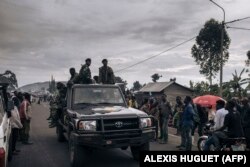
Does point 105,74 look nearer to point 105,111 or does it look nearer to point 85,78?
point 85,78

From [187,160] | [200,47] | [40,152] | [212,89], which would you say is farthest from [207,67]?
[187,160]

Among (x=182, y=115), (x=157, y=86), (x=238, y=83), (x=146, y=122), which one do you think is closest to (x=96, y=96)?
(x=146, y=122)

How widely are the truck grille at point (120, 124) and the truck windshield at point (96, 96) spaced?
58.9 inches

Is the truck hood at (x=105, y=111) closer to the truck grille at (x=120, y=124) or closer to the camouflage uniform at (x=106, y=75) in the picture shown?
the truck grille at (x=120, y=124)

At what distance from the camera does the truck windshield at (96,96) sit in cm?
986

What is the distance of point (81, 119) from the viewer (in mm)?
8273

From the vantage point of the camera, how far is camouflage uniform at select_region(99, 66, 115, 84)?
1176cm

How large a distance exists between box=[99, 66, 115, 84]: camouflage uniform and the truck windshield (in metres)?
1.44

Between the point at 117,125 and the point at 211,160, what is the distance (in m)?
2.45

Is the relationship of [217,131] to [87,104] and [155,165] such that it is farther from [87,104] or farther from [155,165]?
[87,104]

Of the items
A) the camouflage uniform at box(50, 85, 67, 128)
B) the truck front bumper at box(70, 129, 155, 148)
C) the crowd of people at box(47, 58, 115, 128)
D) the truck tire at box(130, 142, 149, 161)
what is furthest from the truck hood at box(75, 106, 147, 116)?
the camouflage uniform at box(50, 85, 67, 128)

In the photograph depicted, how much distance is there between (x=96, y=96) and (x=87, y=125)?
184 centimetres

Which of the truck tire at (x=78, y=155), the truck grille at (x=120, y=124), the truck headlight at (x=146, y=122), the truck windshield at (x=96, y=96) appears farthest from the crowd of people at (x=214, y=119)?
the truck tire at (x=78, y=155)

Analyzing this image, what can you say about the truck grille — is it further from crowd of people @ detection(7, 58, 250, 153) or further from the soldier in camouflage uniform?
the soldier in camouflage uniform
